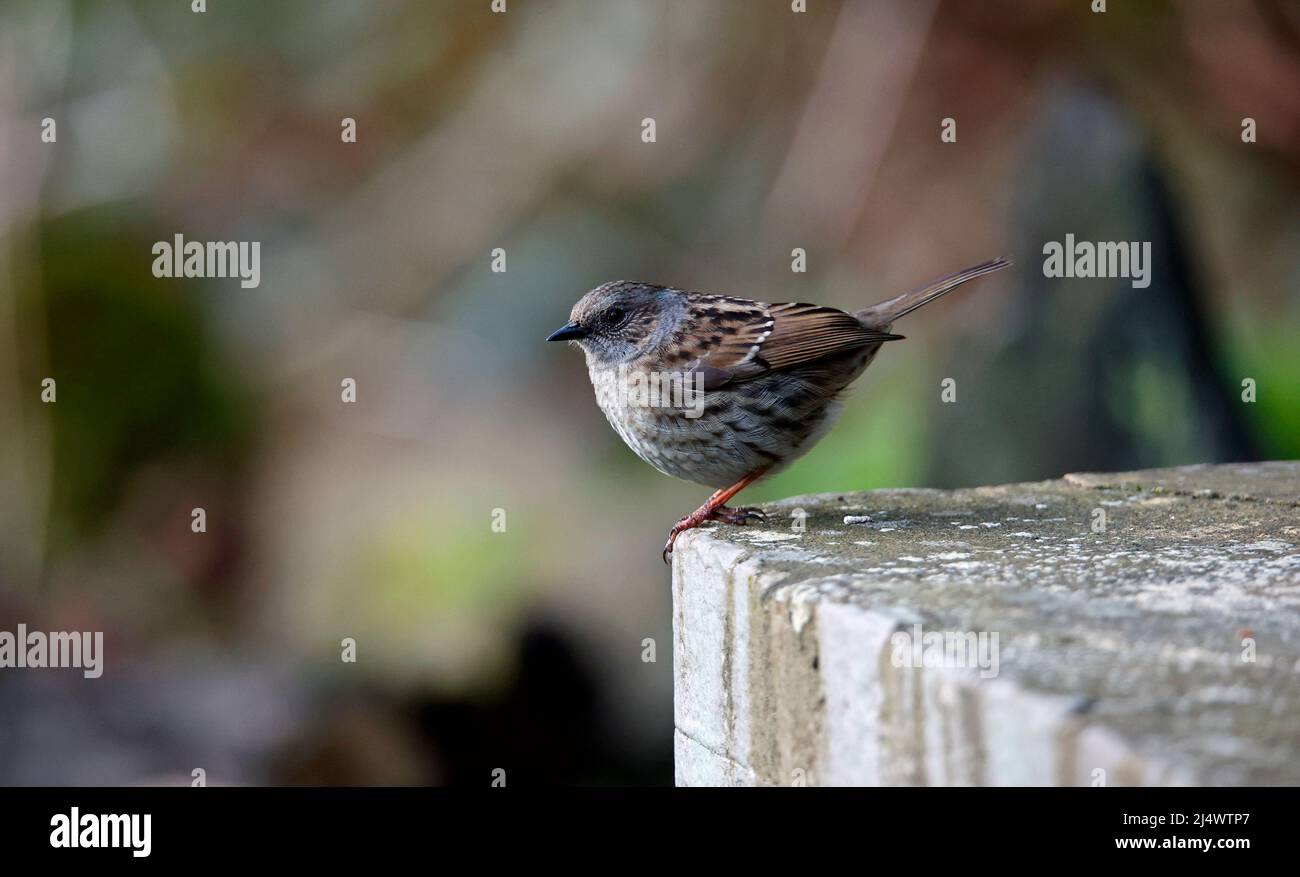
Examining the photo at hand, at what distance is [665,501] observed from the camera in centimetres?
672

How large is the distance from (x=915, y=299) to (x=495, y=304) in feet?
9.66

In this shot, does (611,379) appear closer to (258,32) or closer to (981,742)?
(981,742)

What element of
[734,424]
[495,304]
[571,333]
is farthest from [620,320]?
[495,304]

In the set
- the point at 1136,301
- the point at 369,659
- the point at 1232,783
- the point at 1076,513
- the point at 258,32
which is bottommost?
the point at 369,659

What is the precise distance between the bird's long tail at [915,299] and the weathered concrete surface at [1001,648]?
1130mm

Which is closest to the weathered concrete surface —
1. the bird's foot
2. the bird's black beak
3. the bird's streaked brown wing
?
the bird's foot

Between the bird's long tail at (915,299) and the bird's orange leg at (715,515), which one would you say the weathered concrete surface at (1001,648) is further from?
the bird's long tail at (915,299)

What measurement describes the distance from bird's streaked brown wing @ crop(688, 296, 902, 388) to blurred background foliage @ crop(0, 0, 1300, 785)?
6.61 feet

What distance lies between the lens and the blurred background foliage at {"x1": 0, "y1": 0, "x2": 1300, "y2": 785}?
6.41m

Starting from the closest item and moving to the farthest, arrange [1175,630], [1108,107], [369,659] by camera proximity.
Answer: [1175,630]
[369,659]
[1108,107]

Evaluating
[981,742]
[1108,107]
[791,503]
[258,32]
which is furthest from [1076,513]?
[258,32]

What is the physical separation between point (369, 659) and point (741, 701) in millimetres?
3739

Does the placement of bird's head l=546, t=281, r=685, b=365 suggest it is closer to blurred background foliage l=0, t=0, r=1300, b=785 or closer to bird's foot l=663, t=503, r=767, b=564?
bird's foot l=663, t=503, r=767, b=564

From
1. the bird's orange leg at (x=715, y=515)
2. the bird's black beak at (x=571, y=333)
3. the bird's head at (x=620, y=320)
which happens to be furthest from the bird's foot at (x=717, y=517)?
the bird's black beak at (x=571, y=333)
